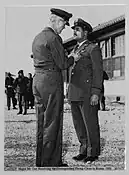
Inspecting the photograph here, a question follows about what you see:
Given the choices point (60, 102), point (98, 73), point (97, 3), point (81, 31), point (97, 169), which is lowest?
point (97, 169)

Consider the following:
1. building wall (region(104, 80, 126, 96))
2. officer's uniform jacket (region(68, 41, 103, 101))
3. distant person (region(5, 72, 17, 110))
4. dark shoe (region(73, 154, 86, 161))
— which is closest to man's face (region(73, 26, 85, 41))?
officer's uniform jacket (region(68, 41, 103, 101))

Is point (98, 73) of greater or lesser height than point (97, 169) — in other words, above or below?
Result: above

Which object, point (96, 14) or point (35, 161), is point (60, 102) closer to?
point (35, 161)

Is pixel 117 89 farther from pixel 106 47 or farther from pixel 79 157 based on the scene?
pixel 79 157

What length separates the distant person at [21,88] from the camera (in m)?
2.26

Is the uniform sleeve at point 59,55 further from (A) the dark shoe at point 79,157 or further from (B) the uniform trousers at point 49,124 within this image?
(A) the dark shoe at point 79,157

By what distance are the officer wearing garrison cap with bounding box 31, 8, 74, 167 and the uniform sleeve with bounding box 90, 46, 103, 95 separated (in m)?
0.20

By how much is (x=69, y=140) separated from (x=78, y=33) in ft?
2.44

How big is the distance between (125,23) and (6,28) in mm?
825

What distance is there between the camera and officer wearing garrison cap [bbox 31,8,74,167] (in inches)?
87.2

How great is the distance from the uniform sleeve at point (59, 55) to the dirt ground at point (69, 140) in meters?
0.28

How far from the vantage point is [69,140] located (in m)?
2.24

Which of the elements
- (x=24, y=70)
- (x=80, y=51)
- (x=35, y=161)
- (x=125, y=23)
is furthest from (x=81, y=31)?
(x=35, y=161)

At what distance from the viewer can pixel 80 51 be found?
228 centimetres
